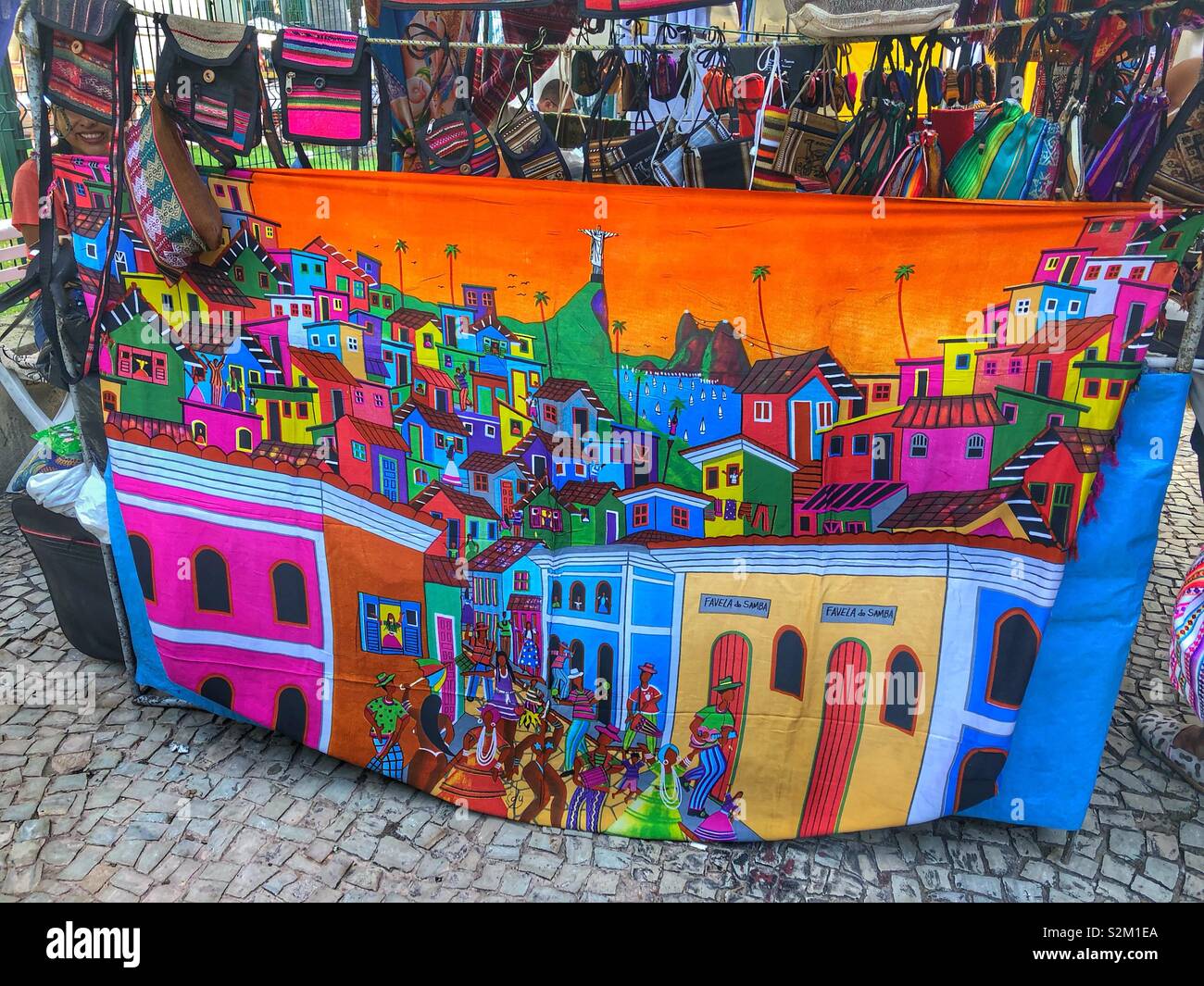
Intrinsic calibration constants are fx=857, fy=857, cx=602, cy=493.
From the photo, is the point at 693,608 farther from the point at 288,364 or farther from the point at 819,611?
the point at 288,364

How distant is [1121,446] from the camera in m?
2.95

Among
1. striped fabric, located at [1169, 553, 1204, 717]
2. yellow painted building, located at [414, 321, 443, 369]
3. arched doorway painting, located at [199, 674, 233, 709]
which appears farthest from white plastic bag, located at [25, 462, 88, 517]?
striped fabric, located at [1169, 553, 1204, 717]

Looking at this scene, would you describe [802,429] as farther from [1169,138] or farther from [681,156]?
[1169,138]

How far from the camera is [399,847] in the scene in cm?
Result: 341

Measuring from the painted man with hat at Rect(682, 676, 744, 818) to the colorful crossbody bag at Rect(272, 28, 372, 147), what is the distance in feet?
8.32

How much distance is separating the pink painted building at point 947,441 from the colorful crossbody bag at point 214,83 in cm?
269

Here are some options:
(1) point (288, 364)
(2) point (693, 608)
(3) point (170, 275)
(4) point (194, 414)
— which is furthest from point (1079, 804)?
(3) point (170, 275)

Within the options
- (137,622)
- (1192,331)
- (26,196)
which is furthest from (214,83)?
(1192,331)

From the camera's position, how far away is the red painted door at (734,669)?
329 centimetres

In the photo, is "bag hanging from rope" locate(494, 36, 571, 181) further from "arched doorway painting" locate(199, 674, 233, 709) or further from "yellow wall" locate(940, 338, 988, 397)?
"arched doorway painting" locate(199, 674, 233, 709)

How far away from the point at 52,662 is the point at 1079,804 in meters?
4.83

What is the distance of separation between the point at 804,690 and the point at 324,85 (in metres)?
2.91

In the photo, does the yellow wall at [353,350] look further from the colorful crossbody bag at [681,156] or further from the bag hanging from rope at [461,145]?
the colorful crossbody bag at [681,156]

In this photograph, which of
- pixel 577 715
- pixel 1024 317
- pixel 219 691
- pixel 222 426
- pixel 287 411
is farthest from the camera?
pixel 219 691
